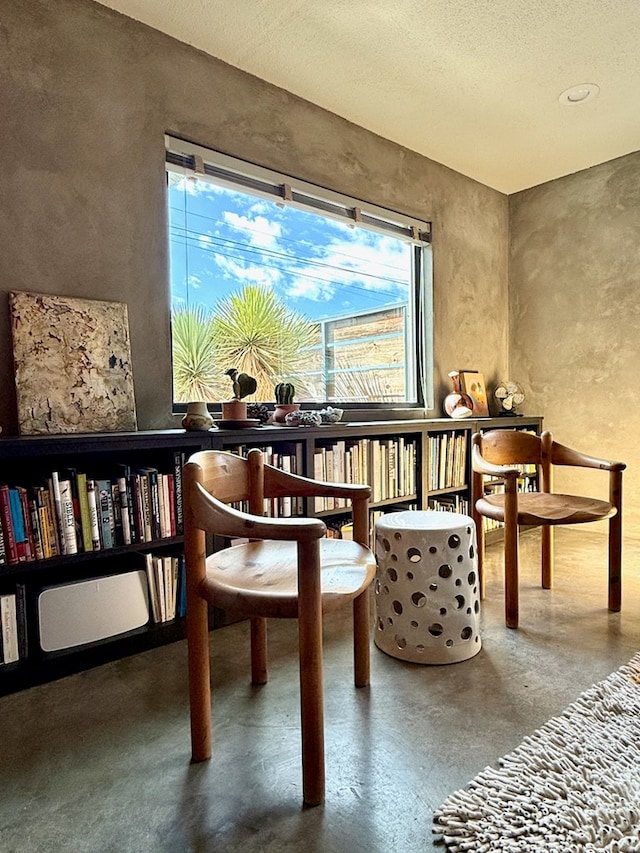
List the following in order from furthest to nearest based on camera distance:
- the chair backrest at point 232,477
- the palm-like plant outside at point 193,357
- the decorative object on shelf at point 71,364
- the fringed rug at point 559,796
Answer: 1. the palm-like plant outside at point 193,357
2. the decorative object on shelf at point 71,364
3. the chair backrest at point 232,477
4. the fringed rug at point 559,796

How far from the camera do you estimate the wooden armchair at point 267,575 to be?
118 cm

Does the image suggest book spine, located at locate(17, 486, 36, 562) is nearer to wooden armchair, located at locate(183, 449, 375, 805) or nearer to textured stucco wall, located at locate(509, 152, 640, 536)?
wooden armchair, located at locate(183, 449, 375, 805)

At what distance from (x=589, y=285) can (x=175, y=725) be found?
364 cm

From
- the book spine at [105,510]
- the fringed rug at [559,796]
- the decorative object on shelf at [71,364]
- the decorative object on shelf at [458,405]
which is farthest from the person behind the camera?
the decorative object on shelf at [458,405]

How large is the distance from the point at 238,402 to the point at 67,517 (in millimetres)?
792

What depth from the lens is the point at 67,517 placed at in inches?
69.1

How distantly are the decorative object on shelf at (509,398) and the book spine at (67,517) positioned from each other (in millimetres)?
2970

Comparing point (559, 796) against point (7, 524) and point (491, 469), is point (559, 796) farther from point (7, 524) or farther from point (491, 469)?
point (7, 524)

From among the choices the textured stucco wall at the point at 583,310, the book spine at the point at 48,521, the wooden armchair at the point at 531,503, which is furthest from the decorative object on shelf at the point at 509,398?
the book spine at the point at 48,521

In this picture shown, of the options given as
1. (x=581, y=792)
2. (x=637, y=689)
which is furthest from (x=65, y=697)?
(x=637, y=689)

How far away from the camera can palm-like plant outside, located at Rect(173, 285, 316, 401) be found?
2525mm

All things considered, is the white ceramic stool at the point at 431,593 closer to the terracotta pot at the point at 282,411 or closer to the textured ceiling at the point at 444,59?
the terracotta pot at the point at 282,411

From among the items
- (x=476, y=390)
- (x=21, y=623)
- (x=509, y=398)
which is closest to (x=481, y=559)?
(x=476, y=390)

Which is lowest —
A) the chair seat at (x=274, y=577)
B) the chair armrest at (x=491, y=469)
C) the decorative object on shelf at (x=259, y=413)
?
the chair seat at (x=274, y=577)
